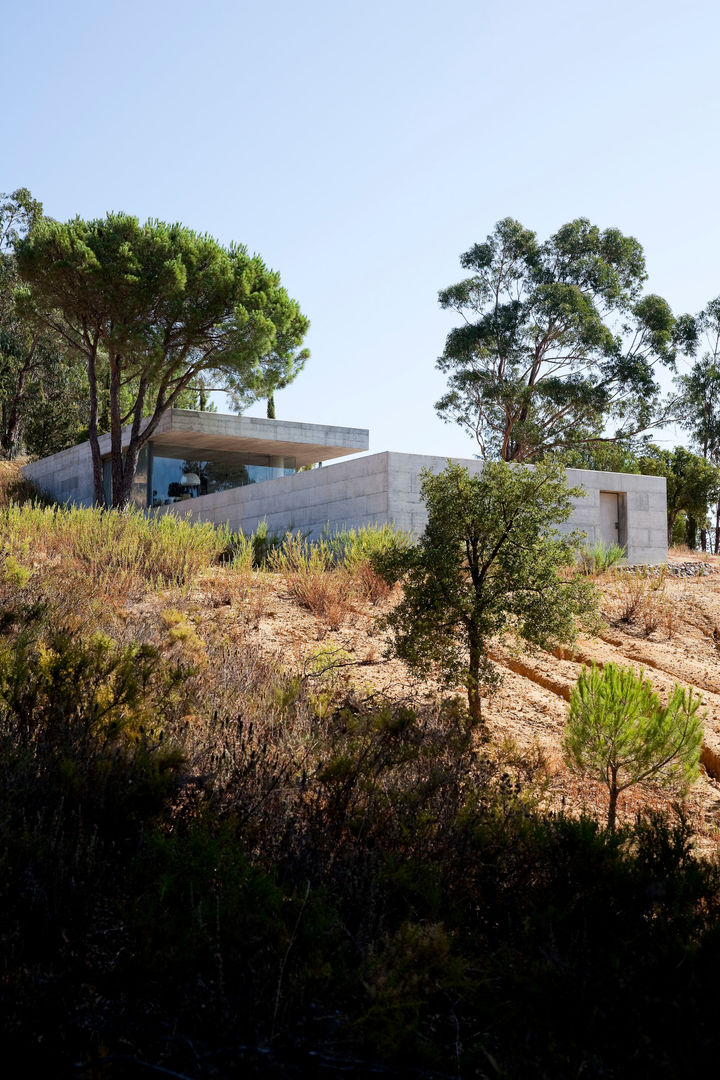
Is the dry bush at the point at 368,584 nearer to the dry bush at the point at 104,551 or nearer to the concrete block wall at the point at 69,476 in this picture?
the dry bush at the point at 104,551

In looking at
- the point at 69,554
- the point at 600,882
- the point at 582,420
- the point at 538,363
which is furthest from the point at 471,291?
the point at 600,882

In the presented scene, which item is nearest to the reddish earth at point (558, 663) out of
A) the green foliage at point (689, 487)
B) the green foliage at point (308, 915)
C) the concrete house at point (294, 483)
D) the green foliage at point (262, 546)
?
the green foliage at point (308, 915)

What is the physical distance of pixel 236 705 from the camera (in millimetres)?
5082

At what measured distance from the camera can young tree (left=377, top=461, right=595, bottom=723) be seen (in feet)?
18.0

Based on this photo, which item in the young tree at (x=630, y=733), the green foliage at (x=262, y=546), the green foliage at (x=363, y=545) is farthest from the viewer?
the green foliage at (x=262, y=546)

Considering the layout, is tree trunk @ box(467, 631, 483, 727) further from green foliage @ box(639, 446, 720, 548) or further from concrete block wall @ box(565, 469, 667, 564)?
green foliage @ box(639, 446, 720, 548)

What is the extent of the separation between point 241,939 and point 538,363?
23.7m

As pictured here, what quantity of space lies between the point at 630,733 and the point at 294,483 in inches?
371

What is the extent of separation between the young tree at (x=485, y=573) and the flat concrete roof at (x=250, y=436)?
13.8m

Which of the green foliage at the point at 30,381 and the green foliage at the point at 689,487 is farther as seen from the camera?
the green foliage at the point at 30,381

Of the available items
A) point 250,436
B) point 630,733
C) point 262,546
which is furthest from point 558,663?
point 250,436

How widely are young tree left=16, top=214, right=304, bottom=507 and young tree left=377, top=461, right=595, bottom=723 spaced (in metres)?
13.7

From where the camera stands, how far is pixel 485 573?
5.84 m

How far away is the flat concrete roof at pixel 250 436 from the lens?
18.9 m
